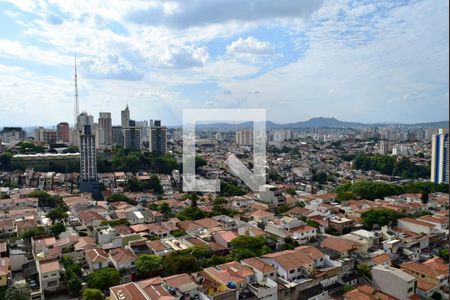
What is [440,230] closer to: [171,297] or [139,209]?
[171,297]

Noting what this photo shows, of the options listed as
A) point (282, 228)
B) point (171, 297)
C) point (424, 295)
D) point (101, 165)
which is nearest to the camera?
point (171, 297)

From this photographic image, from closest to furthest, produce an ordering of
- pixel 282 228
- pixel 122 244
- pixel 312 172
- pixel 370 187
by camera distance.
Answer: pixel 122 244
pixel 282 228
pixel 370 187
pixel 312 172

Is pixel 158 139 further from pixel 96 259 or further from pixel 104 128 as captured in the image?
pixel 96 259

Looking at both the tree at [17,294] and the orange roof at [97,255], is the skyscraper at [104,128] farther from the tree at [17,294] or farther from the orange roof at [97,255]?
the tree at [17,294]

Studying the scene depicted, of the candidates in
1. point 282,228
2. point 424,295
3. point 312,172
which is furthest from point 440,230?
point 312,172

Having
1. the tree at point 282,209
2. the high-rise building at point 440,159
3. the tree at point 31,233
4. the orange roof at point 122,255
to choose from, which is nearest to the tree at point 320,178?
the high-rise building at point 440,159

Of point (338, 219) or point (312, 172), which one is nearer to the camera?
point (338, 219)

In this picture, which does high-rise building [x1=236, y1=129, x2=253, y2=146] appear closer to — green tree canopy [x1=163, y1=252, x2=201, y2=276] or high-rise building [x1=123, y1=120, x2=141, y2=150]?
high-rise building [x1=123, y1=120, x2=141, y2=150]
